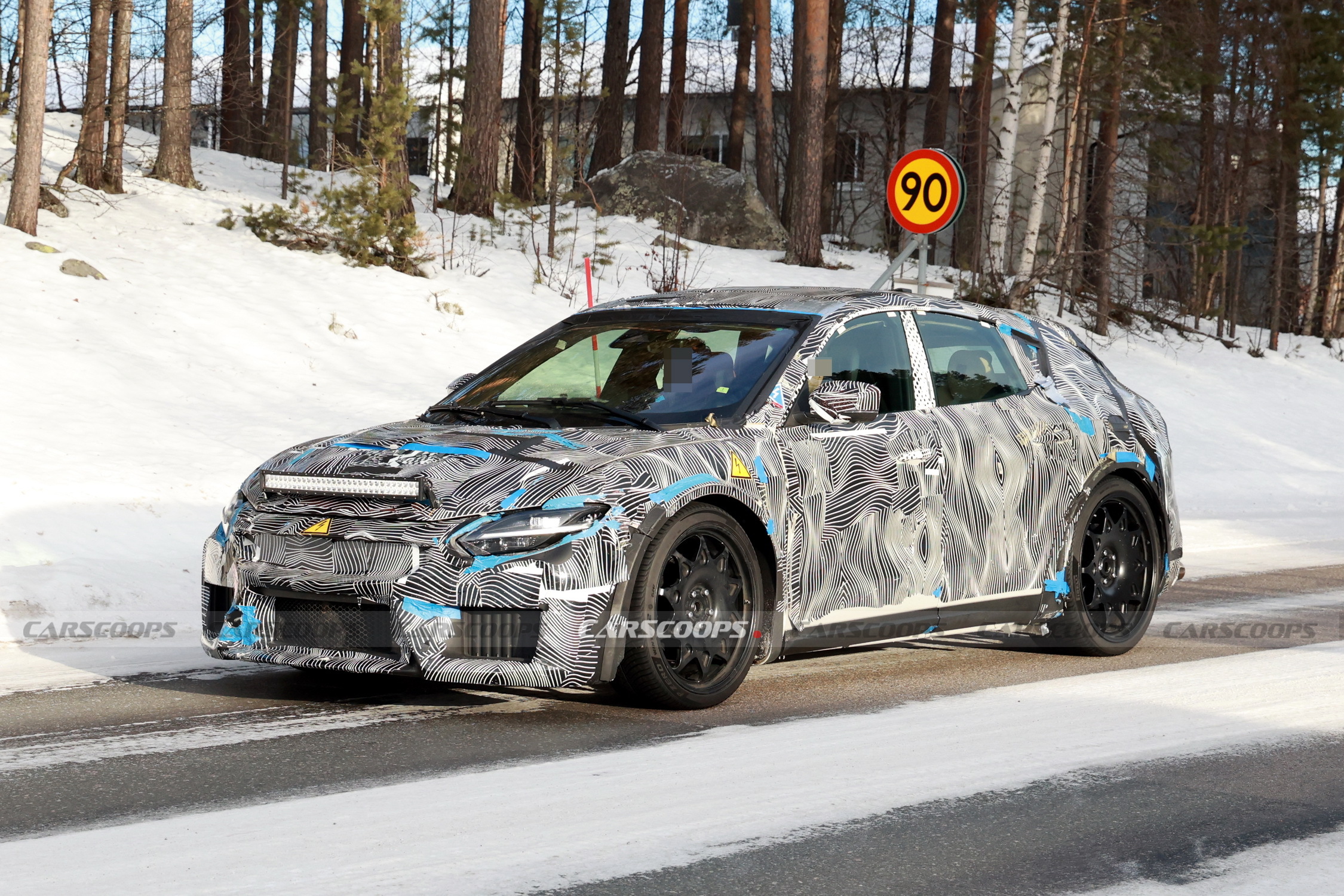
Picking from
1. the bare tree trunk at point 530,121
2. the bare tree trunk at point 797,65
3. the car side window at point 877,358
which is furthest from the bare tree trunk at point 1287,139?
the car side window at point 877,358

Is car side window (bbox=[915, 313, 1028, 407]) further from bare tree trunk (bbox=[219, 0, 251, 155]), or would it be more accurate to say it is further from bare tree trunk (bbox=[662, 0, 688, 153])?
bare tree trunk (bbox=[662, 0, 688, 153])

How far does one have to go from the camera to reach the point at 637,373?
6.84 m

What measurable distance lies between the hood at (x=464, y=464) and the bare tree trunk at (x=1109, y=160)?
19.5m

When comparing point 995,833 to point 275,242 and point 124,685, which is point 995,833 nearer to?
point 124,685

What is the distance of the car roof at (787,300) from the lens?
709cm

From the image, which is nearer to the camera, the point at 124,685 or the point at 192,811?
the point at 192,811

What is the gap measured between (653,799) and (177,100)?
1933 centimetres

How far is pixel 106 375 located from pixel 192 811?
32.5ft

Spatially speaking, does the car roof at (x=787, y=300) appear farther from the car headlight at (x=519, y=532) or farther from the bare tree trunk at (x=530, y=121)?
the bare tree trunk at (x=530, y=121)

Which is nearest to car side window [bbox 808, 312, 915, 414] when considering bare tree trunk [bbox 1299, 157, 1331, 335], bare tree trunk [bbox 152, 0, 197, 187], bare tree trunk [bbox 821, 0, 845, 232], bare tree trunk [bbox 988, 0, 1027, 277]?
bare tree trunk [bbox 988, 0, 1027, 277]

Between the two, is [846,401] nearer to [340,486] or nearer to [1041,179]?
[340,486]

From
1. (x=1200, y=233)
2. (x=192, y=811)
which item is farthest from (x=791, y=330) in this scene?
(x=1200, y=233)

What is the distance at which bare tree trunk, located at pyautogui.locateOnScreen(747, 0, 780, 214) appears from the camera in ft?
110

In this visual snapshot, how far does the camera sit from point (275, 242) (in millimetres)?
20203
